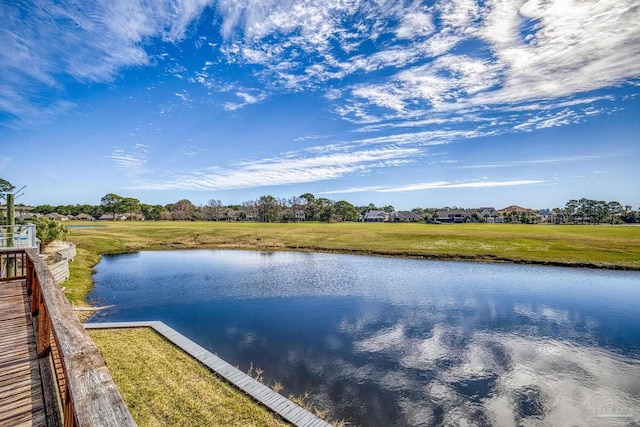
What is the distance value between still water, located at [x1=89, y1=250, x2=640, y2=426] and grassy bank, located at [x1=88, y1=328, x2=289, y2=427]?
7.41 feet

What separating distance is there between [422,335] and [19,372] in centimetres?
1337

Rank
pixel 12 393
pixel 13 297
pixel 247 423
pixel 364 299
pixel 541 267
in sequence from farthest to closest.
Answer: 1. pixel 541 267
2. pixel 364 299
3. pixel 13 297
4. pixel 247 423
5. pixel 12 393

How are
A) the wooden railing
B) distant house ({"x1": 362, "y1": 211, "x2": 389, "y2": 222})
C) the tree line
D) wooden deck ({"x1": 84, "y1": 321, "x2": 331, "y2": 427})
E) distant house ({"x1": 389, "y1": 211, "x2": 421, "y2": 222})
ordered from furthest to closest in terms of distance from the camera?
distant house ({"x1": 362, "y1": 211, "x2": 389, "y2": 222}), distant house ({"x1": 389, "y1": 211, "x2": 421, "y2": 222}), the tree line, the wooden railing, wooden deck ({"x1": 84, "y1": 321, "x2": 331, "y2": 427})

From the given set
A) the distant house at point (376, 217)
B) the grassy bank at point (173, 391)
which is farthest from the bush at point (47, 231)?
the distant house at point (376, 217)

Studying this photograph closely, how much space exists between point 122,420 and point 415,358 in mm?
11920

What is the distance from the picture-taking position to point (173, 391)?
318 inches

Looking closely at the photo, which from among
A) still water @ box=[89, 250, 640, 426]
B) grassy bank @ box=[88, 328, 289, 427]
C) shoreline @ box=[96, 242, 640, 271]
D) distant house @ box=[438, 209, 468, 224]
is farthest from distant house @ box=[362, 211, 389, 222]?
grassy bank @ box=[88, 328, 289, 427]

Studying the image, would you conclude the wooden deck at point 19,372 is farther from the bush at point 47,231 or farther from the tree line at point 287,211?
the tree line at point 287,211

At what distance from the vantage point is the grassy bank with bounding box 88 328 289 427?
716 cm

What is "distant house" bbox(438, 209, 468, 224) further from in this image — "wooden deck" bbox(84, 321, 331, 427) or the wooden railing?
the wooden railing

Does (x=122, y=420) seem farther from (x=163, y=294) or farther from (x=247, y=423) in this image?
(x=163, y=294)

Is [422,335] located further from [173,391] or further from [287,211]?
[287,211]

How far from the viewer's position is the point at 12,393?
176 inches

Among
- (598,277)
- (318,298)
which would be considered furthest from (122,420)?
(598,277)
